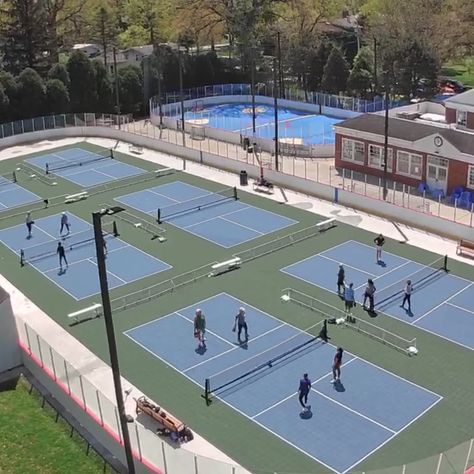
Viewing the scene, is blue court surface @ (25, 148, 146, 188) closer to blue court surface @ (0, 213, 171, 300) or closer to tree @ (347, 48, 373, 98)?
blue court surface @ (0, 213, 171, 300)

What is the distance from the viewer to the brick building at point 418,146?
37.6 meters

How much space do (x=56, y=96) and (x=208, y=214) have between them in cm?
2869

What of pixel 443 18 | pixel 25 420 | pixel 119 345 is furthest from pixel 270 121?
pixel 25 420

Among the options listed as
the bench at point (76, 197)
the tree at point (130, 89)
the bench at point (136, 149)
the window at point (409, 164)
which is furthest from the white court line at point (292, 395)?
the tree at point (130, 89)

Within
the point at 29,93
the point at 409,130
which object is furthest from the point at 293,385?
the point at 29,93

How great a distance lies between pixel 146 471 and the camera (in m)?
16.8

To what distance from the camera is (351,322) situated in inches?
978

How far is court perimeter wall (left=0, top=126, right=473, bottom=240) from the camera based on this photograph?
33.3 metres

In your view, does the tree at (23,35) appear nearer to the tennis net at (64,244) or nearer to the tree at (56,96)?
the tree at (56,96)

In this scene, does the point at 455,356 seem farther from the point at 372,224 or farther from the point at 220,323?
the point at 372,224

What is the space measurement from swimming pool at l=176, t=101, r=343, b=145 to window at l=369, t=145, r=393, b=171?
28.4 ft

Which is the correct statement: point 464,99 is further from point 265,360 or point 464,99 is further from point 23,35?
point 23,35

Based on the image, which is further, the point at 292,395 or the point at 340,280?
the point at 340,280

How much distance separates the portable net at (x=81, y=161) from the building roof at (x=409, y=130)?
1659 cm
